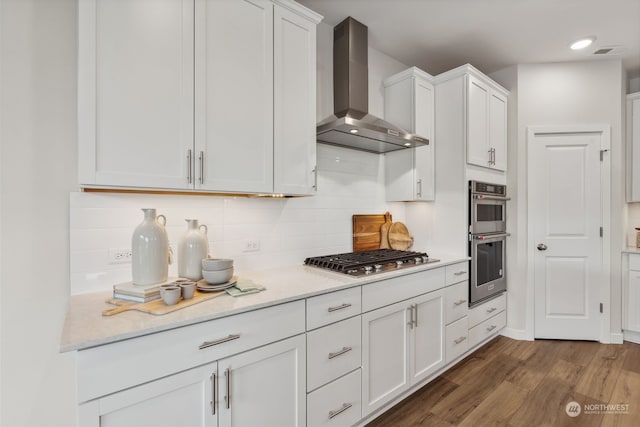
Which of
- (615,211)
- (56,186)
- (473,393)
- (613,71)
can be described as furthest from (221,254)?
(613,71)

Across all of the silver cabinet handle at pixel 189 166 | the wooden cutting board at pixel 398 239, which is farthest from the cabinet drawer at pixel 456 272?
the silver cabinet handle at pixel 189 166

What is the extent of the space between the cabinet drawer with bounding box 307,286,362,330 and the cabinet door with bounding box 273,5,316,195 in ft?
2.17

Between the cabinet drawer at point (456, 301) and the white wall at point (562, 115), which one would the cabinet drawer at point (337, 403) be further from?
the white wall at point (562, 115)

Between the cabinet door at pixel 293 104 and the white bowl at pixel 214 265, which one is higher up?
the cabinet door at pixel 293 104

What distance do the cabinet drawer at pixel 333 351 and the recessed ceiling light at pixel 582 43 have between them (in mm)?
3156

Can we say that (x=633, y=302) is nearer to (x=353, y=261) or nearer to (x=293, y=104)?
(x=353, y=261)

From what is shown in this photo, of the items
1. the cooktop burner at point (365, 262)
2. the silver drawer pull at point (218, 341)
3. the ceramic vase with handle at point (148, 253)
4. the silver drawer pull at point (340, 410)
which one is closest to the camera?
the silver drawer pull at point (218, 341)

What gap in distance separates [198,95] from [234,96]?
7.7 inches

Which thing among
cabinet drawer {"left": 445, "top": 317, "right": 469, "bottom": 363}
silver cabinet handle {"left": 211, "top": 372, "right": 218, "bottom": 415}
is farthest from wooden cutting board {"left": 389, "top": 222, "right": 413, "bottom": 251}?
silver cabinet handle {"left": 211, "top": 372, "right": 218, "bottom": 415}

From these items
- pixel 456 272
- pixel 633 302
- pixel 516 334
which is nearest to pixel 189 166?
pixel 456 272

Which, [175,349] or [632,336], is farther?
[632,336]

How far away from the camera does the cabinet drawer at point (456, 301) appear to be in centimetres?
239

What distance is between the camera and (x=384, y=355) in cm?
190
